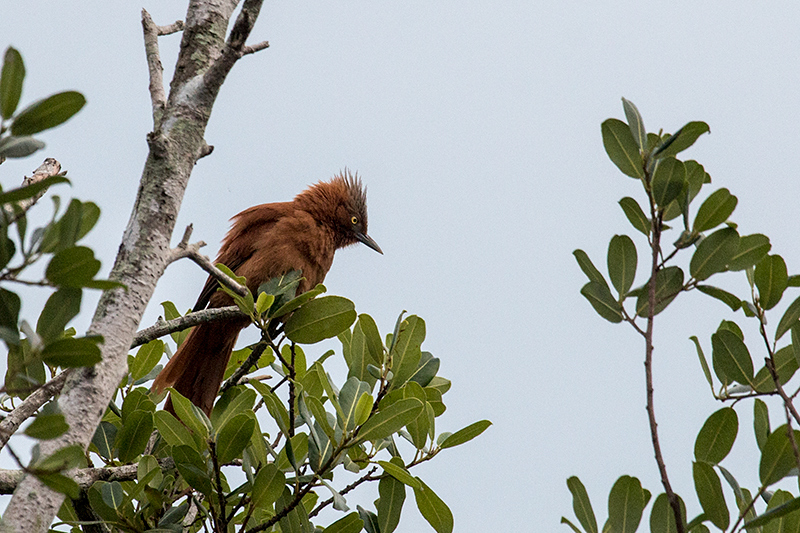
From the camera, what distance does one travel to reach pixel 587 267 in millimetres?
2254

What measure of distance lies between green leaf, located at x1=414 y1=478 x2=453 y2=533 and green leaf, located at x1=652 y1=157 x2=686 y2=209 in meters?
1.22

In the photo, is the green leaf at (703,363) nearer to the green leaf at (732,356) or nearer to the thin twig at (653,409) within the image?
the green leaf at (732,356)

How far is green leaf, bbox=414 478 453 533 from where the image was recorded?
8.68 ft

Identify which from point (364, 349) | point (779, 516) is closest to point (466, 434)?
point (364, 349)

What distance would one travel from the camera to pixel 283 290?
2.72m

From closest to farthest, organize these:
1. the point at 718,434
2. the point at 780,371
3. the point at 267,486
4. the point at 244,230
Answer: the point at 718,434 → the point at 780,371 → the point at 267,486 → the point at 244,230

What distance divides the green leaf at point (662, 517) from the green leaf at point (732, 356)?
0.42m

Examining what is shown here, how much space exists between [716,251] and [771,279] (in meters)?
0.24

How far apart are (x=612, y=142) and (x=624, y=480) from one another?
3.03 ft

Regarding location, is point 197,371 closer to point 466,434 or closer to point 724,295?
point 466,434

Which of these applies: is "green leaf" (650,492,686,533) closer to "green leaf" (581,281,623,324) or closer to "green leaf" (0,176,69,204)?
"green leaf" (581,281,623,324)

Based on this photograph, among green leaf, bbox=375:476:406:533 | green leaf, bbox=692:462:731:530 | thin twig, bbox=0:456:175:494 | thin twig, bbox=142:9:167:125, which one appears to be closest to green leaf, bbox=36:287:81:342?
thin twig, bbox=142:9:167:125

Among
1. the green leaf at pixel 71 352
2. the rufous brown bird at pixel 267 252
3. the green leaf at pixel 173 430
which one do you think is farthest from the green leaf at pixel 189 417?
the rufous brown bird at pixel 267 252

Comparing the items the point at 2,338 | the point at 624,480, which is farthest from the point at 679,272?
the point at 2,338
